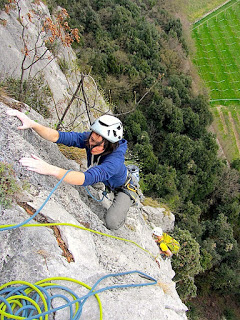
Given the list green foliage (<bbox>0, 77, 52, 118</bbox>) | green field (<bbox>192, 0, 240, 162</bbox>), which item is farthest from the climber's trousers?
green field (<bbox>192, 0, 240, 162</bbox>)

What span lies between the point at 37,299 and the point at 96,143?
2.25m

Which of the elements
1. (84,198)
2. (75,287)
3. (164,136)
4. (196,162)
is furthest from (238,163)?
(75,287)

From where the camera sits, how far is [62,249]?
3.45 metres

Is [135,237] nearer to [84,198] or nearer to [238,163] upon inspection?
[84,198]

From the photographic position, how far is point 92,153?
4395 mm

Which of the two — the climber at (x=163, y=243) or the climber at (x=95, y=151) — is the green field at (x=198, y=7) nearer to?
the climber at (x=163, y=243)

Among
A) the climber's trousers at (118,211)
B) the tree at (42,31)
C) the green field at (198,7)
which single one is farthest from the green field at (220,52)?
the climber's trousers at (118,211)

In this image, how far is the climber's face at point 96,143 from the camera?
4219mm

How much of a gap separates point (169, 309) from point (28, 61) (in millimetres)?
9241

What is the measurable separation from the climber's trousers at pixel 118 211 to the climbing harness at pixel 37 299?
1.92 m

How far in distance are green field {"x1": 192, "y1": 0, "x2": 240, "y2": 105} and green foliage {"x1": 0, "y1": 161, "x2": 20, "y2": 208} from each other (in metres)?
30.2

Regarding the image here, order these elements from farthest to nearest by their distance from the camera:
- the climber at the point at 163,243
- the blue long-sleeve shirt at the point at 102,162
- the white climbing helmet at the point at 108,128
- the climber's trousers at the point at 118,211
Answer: the climber at the point at 163,243
the climber's trousers at the point at 118,211
the white climbing helmet at the point at 108,128
the blue long-sleeve shirt at the point at 102,162

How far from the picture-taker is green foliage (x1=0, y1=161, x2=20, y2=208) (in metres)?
3.22

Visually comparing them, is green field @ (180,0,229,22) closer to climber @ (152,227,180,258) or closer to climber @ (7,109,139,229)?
climber @ (152,227,180,258)
